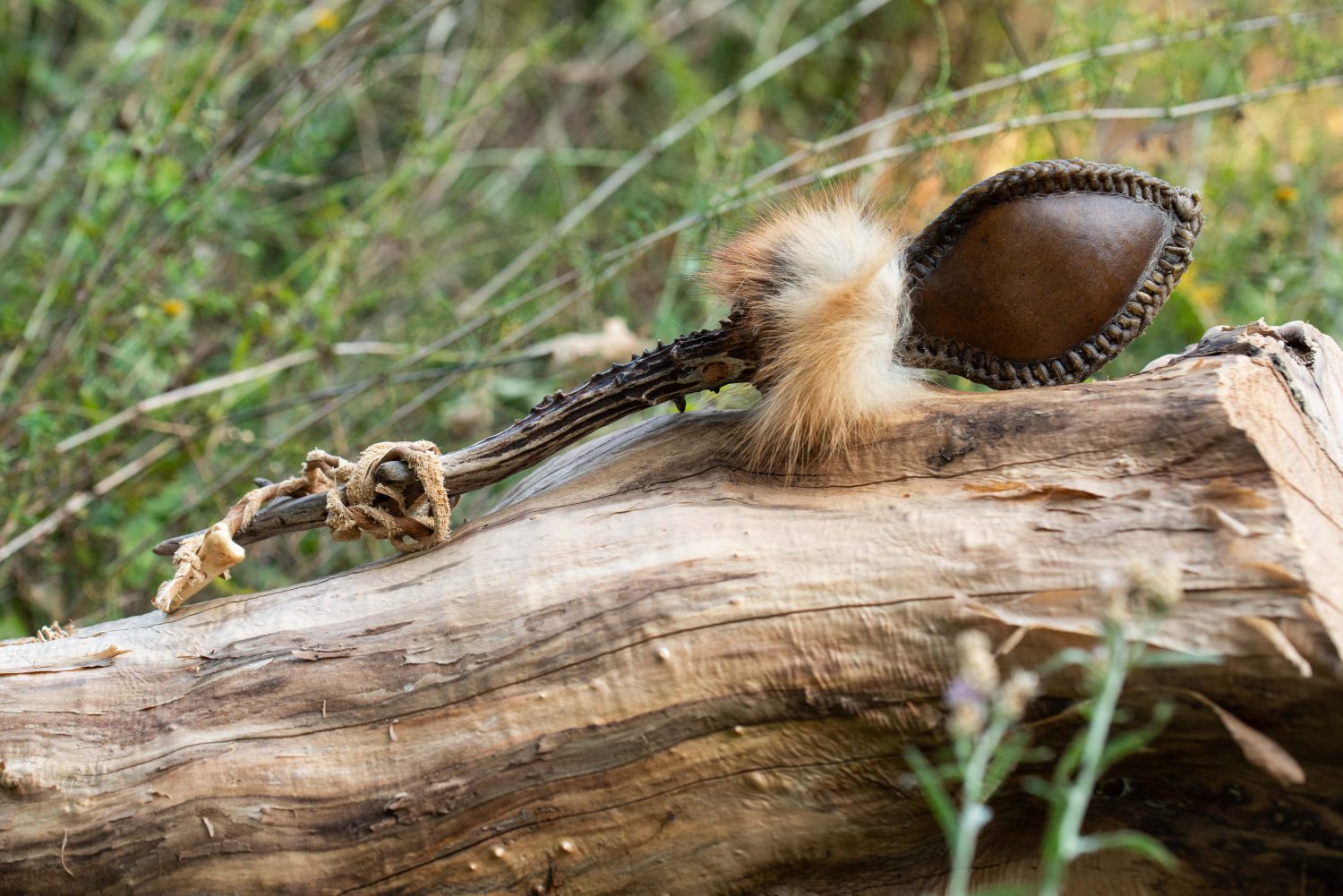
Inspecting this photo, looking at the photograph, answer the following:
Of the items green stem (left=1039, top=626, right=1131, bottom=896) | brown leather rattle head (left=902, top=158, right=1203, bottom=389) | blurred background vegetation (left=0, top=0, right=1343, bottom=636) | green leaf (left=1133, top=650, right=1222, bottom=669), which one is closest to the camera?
green stem (left=1039, top=626, right=1131, bottom=896)

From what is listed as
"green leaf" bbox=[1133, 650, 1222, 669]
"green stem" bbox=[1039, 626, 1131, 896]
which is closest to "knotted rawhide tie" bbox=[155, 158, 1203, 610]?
"green leaf" bbox=[1133, 650, 1222, 669]

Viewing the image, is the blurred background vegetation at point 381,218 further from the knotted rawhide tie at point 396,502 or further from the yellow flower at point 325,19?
the knotted rawhide tie at point 396,502

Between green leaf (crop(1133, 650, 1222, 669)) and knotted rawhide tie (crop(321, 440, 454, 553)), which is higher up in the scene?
knotted rawhide tie (crop(321, 440, 454, 553))

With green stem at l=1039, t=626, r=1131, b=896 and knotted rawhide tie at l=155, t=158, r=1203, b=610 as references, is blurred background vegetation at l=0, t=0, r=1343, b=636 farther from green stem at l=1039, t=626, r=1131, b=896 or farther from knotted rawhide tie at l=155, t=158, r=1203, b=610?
green stem at l=1039, t=626, r=1131, b=896

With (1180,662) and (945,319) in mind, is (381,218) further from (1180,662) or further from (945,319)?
(1180,662)

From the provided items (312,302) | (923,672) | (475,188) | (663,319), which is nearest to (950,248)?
(923,672)

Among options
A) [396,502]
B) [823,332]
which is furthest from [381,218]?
[823,332]

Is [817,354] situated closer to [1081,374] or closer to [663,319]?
[1081,374]
